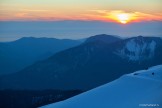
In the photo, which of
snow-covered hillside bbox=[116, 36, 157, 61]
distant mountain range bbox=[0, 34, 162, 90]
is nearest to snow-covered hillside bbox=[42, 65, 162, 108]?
distant mountain range bbox=[0, 34, 162, 90]

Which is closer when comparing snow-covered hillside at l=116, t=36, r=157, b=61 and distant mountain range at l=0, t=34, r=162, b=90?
distant mountain range at l=0, t=34, r=162, b=90

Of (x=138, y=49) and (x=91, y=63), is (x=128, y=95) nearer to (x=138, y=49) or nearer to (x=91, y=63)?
(x=91, y=63)

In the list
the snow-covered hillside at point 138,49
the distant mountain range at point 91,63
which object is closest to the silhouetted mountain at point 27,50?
the distant mountain range at point 91,63

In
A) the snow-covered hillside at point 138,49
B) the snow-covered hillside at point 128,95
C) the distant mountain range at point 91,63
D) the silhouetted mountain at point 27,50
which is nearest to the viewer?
the snow-covered hillside at point 128,95

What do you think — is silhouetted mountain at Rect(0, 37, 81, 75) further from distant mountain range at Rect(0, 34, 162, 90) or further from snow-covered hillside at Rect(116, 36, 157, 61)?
snow-covered hillside at Rect(116, 36, 157, 61)

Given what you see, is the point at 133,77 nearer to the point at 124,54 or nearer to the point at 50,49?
the point at 124,54

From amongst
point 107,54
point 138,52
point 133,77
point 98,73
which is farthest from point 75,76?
point 133,77

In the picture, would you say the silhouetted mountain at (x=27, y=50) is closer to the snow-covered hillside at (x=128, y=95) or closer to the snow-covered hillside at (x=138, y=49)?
the snow-covered hillside at (x=138, y=49)
